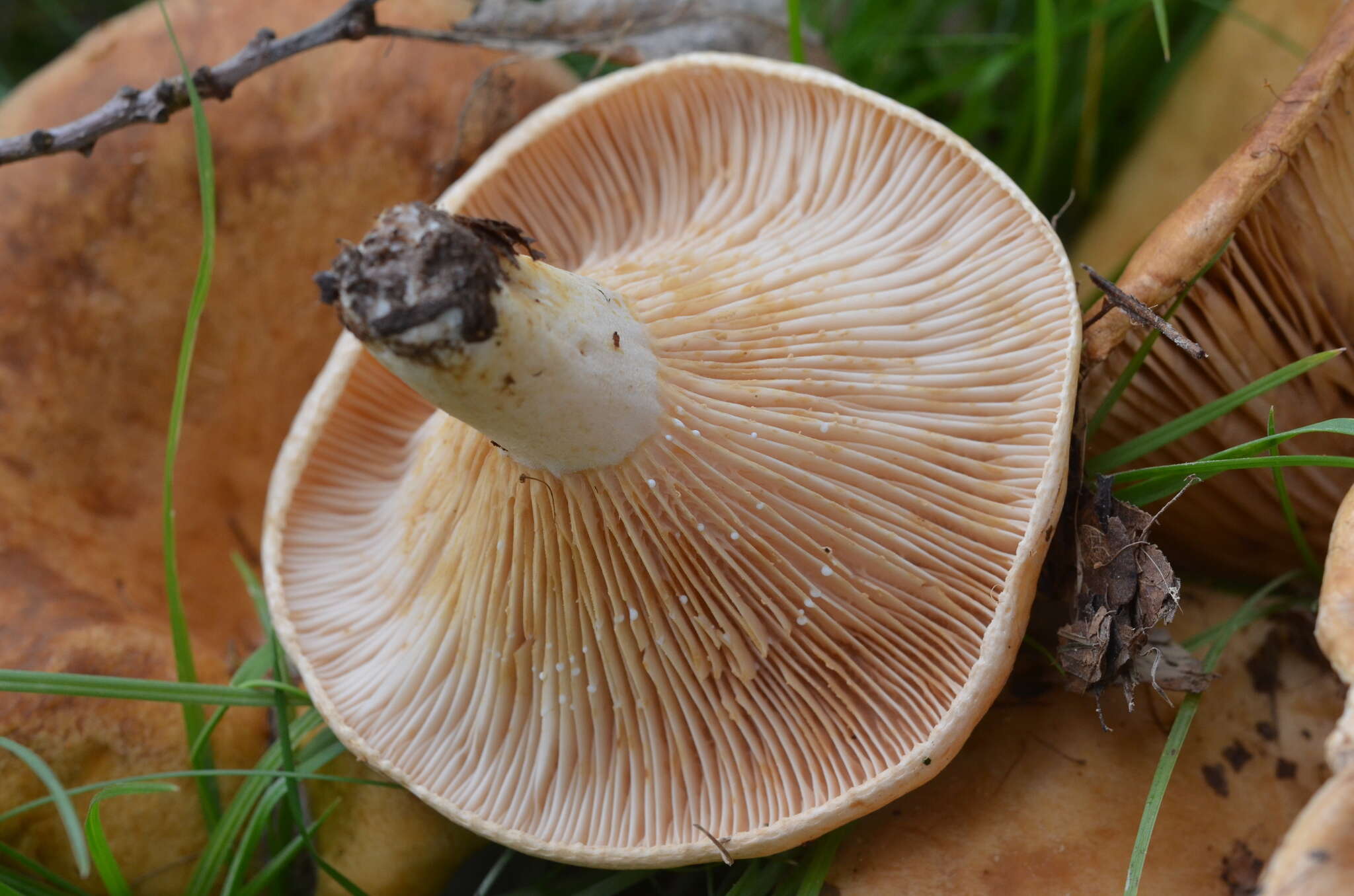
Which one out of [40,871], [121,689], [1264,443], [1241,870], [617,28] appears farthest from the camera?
[617,28]

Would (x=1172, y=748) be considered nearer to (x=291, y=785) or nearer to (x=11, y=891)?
(x=291, y=785)

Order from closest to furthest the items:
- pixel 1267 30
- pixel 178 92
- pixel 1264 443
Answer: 1. pixel 1264 443
2. pixel 178 92
3. pixel 1267 30

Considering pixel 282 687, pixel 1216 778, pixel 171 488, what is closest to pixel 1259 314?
pixel 1216 778

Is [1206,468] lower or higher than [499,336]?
lower

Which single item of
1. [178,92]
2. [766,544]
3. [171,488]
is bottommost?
[766,544]

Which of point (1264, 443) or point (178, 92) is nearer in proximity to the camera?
point (1264, 443)

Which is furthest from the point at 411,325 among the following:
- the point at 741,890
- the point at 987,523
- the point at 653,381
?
the point at 741,890

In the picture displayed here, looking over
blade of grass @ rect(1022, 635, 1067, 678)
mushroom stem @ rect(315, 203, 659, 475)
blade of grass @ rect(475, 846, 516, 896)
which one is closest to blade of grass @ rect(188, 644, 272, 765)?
blade of grass @ rect(475, 846, 516, 896)

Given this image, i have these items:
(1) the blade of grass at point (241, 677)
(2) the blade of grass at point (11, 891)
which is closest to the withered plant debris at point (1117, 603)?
(1) the blade of grass at point (241, 677)

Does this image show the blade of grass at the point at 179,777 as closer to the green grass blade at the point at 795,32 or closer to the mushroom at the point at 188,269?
the mushroom at the point at 188,269
